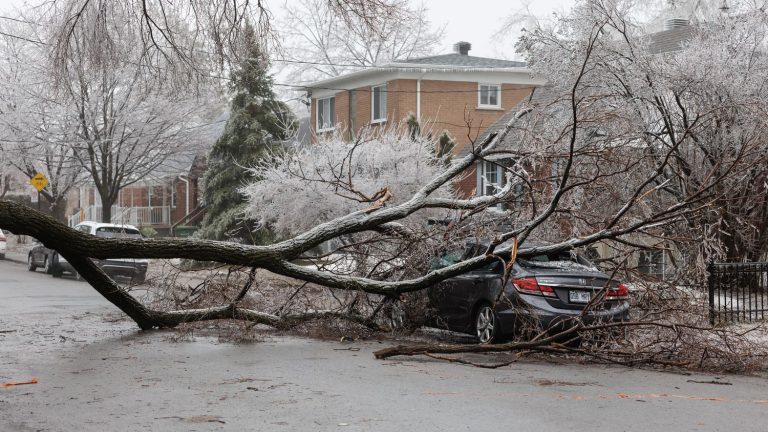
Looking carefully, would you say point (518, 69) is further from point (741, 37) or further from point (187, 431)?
point (187, 431)

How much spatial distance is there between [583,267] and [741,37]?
9.86m

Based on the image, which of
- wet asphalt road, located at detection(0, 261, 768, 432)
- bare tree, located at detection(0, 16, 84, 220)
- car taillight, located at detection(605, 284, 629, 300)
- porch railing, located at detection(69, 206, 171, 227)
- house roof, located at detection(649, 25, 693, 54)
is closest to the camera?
wet asphalt road, located at detection(0, 261, 768, 432)

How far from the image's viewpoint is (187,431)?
22.5 ft

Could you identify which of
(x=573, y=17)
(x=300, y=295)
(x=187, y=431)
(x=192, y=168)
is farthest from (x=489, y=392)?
(x=192, y=168)

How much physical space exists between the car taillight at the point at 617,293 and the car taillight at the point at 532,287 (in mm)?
724

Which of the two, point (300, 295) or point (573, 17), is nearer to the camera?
point (300, 295)

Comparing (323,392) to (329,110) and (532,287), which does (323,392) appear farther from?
(329,110)

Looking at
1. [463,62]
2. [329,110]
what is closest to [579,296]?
[463,62]

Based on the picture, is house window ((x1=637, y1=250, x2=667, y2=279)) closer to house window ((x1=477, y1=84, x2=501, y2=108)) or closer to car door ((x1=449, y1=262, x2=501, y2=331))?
car door ((x1=449, y1=262, x2=501, y2=331))

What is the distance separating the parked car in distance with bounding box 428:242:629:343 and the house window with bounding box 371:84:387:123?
2317 cm

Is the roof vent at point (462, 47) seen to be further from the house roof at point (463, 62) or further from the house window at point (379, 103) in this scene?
the house window at point (379, 103)

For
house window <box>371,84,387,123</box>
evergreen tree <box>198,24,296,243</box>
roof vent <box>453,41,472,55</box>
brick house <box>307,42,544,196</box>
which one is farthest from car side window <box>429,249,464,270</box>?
roof vent <box>453,41,472,55</box>

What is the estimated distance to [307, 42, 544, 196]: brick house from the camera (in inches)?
1364

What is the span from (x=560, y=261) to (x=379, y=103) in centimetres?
2402
